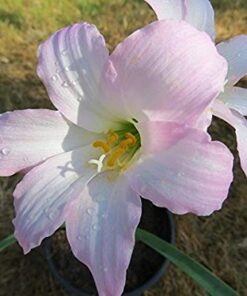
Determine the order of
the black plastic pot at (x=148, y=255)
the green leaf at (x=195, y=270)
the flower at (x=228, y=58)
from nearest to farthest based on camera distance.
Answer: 1. the flower at (x=228, y=58)
2. the green leaf at (x=195, y=270)
3. the black plastic pot at (x=148, y=255)

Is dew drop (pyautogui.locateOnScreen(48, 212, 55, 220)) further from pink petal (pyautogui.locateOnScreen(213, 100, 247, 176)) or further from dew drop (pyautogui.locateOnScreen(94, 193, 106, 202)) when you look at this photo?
pink petal (pyautogui.locateOnScreen(213, 100, 247, 176))

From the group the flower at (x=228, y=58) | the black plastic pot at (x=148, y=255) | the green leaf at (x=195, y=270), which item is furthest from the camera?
the black plastic pot at (x=148, y=255)

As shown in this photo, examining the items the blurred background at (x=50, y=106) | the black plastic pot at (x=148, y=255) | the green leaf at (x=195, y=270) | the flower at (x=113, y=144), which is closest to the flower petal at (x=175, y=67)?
the flower at (x=113, y=144)

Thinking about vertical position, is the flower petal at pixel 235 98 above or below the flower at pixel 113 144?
below

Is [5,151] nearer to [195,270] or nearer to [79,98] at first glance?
[79,98]

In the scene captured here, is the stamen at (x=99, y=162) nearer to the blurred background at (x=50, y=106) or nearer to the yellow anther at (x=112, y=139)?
the yellow anther at (x=112, y=139)

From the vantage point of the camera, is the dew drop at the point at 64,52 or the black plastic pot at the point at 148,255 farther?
the black plastic pot at the point at 148,255

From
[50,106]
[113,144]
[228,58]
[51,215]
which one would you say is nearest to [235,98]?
[228,58]

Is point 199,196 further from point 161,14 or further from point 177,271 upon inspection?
point 177,271
